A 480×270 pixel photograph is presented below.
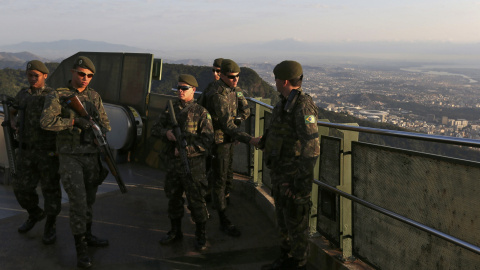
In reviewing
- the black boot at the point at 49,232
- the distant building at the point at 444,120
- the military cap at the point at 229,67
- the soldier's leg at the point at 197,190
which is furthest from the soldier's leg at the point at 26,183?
the distant building at the point at 444,120

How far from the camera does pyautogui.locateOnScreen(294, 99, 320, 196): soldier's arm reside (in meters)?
3.37

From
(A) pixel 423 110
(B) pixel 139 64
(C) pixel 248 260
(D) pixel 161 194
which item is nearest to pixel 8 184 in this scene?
(D) pixel 161 194

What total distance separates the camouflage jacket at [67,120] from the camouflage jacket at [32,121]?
0.62 metres

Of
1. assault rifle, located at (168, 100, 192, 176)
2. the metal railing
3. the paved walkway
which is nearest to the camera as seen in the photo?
the metal railing

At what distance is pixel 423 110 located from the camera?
210 ft

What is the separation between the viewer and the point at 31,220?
4945mm

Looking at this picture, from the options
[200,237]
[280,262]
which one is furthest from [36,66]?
[280,262]

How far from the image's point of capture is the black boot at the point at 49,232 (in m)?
4.56

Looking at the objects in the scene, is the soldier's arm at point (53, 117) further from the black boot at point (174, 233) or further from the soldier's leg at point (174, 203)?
the black boot at point (174, 233)

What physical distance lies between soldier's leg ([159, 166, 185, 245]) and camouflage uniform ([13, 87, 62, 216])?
125cm

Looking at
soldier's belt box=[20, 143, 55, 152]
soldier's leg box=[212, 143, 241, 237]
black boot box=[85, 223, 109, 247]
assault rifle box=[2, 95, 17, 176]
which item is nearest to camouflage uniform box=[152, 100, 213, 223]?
soldier's leg box=[212, 143, 241, 237]

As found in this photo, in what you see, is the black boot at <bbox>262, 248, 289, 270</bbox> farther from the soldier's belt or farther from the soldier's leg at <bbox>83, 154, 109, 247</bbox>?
the soldier's belt

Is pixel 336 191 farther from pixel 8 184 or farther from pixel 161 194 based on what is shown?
pixel 8 184

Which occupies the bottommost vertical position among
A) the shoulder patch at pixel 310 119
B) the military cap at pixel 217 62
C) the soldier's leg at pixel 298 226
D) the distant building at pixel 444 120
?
the distant building at pixel 444 120
